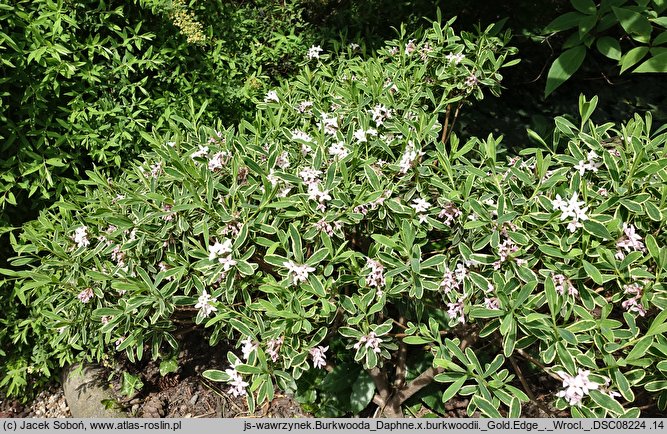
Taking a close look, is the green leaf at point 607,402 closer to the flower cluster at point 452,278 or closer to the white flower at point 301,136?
the flower cluster at point 452,278

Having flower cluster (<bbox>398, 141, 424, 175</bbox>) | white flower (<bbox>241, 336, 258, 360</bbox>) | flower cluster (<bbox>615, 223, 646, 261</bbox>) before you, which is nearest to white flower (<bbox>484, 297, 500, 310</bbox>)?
flower cluster (<bbox>615, 223, 646, 261</bbox>)

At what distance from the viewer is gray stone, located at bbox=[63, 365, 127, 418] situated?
258cm

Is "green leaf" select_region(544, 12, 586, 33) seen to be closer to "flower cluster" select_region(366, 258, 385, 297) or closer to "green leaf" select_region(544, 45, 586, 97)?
"green leaf" select_region(544, 45, 586, 97)

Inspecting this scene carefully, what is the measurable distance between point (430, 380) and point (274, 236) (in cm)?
97

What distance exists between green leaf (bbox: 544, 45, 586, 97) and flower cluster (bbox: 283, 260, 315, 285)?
3.05ft

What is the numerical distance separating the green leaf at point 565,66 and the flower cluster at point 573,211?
1.16ft

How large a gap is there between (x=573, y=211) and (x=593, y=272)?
7.8 inches

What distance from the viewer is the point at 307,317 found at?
168 centimetres

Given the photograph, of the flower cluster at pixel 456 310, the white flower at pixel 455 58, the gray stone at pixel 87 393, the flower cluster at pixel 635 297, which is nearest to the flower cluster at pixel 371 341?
the flower cluster at pixel 456 310

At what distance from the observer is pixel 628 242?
Result: 1.59 metres

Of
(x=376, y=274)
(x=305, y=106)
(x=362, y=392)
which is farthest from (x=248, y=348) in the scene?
(x=305, y=106)

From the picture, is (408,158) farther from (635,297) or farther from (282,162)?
(635,297)

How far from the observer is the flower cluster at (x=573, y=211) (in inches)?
60.9

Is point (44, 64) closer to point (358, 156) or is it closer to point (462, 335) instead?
point (358, 156)
